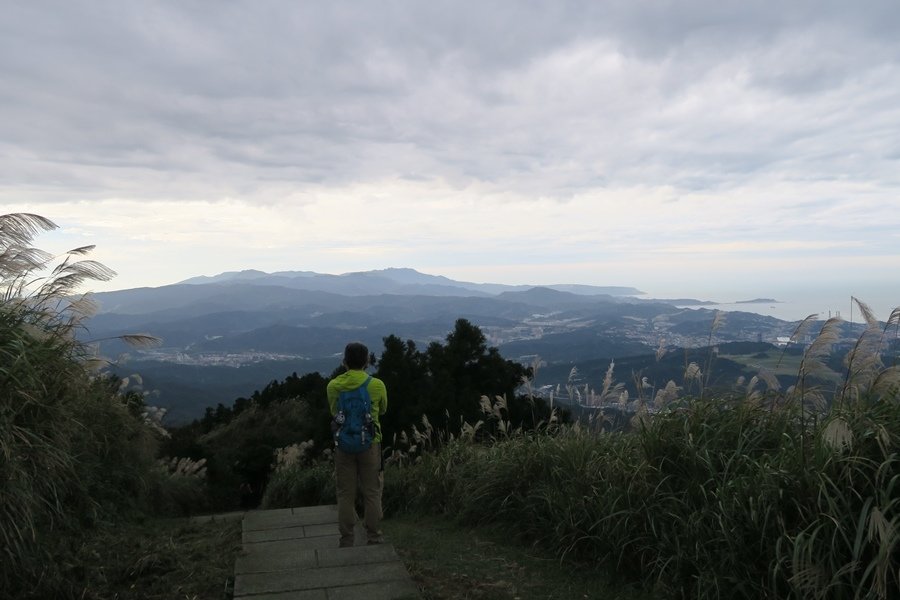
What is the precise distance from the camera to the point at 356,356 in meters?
5.02

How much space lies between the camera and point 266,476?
1092cm

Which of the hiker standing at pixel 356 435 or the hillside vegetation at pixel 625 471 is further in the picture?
the hiker standing at pixel 356 435

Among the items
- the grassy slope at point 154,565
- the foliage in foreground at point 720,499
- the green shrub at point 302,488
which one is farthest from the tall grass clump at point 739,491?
the green shrub at point 302,488

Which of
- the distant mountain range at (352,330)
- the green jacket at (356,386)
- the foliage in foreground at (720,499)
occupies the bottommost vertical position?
the distant mountain range at (352,330)

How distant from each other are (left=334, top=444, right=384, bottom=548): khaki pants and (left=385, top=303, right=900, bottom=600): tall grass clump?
878mm

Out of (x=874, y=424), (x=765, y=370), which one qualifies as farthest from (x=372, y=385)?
(x=874, y=424)

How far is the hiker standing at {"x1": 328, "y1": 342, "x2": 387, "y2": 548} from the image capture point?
4.96 metres

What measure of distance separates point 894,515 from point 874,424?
19.5 inches

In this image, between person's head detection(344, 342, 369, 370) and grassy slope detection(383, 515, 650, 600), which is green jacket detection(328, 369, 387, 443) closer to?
person's head detection(344, 342, 369, 370)

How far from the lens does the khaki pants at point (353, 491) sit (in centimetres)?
509

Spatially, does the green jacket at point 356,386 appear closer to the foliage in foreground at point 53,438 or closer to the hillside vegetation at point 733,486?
the hillside vegetation at point 733,486

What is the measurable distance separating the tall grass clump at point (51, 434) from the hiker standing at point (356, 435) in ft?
5.95

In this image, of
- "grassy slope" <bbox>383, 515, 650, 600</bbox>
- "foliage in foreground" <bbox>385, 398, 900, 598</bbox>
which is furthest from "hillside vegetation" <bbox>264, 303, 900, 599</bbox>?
"grassy slope" <bbox>383, 515, 650, 600</bbox>

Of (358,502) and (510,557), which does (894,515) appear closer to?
(510,557)
